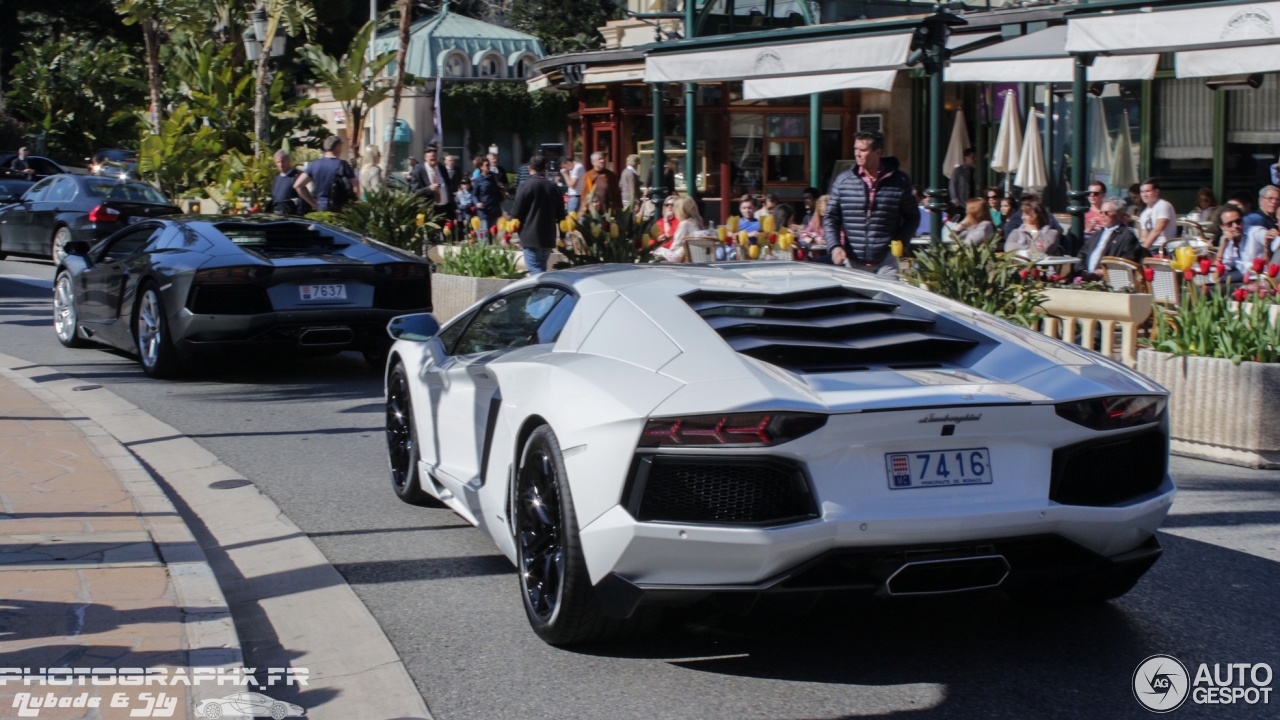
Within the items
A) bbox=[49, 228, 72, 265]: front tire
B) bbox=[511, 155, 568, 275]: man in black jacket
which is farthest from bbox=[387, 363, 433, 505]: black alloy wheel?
bbox=[49, 228, 72, 265]: front tire

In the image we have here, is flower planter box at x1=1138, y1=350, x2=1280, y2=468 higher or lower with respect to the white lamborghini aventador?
lower

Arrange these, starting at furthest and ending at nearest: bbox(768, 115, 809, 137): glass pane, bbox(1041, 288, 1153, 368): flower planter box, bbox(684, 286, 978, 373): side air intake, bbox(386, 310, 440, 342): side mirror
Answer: bbox(768, 115, 809, 137): glass pane → bbox(1041, 288, 1153, 368): flower planter box → bbox(386, 310, 440, 342): side mirror → bbox(684, 286, 978, 373): side air intake

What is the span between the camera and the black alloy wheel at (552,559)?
439 centimetres

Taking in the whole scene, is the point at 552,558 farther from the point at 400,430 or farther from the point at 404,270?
the point at 404,270

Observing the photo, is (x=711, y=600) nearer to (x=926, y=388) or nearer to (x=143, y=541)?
(x=926, y=388)

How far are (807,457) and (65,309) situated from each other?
1057cm

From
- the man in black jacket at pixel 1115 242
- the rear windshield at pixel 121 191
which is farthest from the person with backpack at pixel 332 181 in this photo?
the man in black jacket at pixel 1115 242

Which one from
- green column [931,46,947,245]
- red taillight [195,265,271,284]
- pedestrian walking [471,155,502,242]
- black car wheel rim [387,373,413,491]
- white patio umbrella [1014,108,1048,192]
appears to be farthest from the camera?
pedestrian walking [471,155,502,242]

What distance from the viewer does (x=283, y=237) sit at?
1091 cm

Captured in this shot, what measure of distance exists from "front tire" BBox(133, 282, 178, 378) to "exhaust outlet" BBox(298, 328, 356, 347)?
108 centimetres

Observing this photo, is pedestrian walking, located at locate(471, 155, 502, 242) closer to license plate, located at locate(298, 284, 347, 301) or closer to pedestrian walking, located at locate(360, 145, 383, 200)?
pedestrian walking, located at locate(360, 145, 383, 200)

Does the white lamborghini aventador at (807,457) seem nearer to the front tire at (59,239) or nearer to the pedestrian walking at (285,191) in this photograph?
the pedestrian walking at (285,191)

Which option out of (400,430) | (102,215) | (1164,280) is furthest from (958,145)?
(400,430)

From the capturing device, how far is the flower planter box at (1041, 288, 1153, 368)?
8.79 meters
